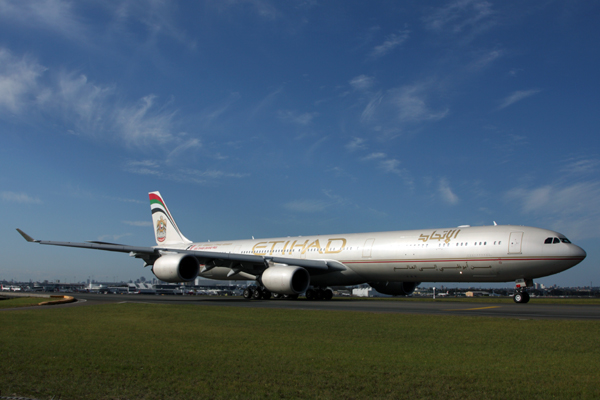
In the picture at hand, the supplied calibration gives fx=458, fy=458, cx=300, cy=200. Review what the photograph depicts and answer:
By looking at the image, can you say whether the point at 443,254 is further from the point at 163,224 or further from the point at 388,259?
the point at 163,224

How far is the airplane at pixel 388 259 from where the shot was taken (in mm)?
23781

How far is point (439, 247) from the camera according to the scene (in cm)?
2598

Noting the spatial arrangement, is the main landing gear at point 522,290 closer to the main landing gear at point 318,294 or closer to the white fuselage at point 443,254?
the white fuselage at point 443,254

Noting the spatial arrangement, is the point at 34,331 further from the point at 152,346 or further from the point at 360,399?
the point at 360,399

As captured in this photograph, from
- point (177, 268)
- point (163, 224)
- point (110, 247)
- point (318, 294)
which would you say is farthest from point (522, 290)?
point (163, 224)

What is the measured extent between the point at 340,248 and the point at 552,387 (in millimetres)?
25195

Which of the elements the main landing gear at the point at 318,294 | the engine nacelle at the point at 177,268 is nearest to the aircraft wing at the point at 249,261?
the engine nacelle at the point at 177,268

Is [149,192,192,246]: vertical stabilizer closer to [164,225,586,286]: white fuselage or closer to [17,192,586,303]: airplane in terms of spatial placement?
[17,192,586,303]: airplane

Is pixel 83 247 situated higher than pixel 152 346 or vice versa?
pixel 83 247

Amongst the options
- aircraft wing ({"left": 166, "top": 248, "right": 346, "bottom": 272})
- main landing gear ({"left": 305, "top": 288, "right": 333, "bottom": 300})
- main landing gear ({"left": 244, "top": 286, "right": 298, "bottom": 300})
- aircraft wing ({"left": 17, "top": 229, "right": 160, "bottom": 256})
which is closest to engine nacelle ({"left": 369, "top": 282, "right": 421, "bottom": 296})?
main landing gear ({"left": 305, "top": 288, "right": 333, "bottom": 300})

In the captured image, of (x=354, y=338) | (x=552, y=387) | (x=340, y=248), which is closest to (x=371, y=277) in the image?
(x=340, y=248)

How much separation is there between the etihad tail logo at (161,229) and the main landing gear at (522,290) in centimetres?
3071

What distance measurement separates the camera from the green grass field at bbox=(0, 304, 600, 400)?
521 cm

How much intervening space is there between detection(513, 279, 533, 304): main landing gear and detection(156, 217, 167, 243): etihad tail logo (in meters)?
30.7
